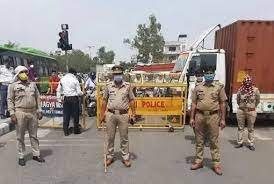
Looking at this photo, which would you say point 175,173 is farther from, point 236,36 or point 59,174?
point 236,36

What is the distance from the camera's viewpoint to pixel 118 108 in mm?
9586

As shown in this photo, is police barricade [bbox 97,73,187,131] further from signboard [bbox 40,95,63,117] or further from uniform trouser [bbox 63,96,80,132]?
signboard [bbox 40,95,63,117]

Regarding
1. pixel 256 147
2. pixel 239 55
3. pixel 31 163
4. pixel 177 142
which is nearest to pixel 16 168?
pixel 31 163

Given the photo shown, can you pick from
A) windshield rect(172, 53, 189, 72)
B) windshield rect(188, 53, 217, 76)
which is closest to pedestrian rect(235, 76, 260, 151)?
windshield rect(188, 53, 217, 76)

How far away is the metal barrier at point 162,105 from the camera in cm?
1466

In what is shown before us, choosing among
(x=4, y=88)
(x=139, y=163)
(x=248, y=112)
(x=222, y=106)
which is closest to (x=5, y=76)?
(x=4, y=88)

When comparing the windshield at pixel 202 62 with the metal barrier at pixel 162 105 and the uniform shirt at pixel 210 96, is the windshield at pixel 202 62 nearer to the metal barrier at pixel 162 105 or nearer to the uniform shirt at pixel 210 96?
the metal barrier at pixel 162 105

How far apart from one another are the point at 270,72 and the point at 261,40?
3.08 feet

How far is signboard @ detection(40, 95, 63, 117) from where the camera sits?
15.3 metres

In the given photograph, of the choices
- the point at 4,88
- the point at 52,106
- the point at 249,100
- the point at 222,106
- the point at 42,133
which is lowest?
the point at 42,133

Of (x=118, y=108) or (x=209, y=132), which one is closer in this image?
(x=209, y=132)

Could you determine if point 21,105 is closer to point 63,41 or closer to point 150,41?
point 63,41

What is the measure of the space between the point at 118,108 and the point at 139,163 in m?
1.13

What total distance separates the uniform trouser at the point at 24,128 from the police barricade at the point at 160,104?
452 centimetres
